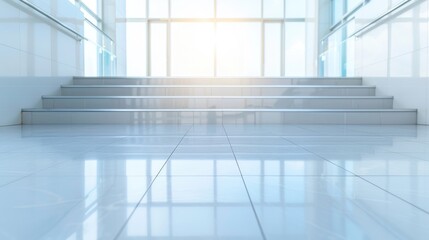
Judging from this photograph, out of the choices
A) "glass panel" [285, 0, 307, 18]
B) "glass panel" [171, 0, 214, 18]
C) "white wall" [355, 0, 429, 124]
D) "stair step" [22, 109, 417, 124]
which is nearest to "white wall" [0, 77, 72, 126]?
"stair step" [22, 109, 417, 124]

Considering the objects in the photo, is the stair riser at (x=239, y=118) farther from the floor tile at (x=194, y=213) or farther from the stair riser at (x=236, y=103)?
the floor tile at (x=194, y=213)

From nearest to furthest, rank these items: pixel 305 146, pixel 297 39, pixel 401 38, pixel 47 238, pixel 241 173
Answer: pixel 47 238
pixel 241 173
pixel 305 146
pixel 401 38
pixel 297 39

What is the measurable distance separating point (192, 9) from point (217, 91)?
543 centimetres

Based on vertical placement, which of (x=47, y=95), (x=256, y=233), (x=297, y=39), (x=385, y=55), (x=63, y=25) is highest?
(x=297, y=39)

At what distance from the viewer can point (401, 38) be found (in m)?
3.70

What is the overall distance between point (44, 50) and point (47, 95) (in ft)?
1.61

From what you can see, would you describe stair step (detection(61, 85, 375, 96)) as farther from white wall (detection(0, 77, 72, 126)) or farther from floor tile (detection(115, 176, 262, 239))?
floor tile (detection(115, 176, 262, 239))

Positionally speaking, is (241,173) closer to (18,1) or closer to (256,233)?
(256,233)

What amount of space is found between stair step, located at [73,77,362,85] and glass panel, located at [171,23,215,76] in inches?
174

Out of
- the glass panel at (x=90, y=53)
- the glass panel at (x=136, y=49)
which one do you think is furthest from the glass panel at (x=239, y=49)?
the glass panel at (x=90, y=53)

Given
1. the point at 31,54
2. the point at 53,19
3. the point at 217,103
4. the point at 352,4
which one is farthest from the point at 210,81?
the point at 352,4

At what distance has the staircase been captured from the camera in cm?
342

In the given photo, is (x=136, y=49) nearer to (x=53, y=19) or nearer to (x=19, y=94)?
(x=53, y=19)

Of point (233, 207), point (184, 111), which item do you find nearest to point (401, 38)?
point (184, 111)
